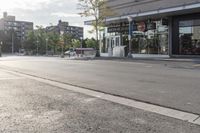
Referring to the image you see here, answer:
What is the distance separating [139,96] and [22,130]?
460 centimetres

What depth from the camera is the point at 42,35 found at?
360ft

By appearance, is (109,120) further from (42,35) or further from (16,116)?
(42,35)

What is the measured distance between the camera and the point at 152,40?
43.0 meters

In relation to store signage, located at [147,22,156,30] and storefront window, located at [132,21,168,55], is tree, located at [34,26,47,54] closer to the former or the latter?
storefront window, located at [132,21,168,55]

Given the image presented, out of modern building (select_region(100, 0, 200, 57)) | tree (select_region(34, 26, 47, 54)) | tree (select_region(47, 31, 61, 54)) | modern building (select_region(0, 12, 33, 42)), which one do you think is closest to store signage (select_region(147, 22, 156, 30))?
modern building (select_region(100, 0, 200, 57))

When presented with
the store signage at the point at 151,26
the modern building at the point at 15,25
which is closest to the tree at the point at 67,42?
the store signage at the point at 151,26

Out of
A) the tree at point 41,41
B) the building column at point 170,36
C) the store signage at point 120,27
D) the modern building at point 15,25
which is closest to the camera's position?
the building column at point 170,36

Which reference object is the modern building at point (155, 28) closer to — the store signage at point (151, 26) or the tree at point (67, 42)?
the store signage at point (151, 26)

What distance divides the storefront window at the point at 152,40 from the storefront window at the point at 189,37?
2.37 metres

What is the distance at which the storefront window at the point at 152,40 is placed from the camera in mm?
41125

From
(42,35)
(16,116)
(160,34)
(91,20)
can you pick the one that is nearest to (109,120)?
(16,116)

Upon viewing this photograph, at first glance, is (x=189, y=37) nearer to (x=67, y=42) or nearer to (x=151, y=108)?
(x=151, y=108)

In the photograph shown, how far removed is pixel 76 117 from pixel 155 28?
3565cm

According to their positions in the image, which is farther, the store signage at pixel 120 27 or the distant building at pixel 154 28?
the store signage at pixel 120 27
